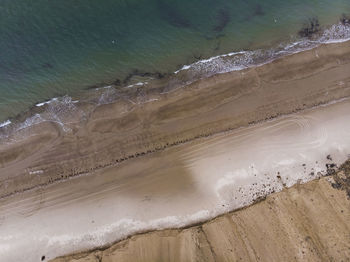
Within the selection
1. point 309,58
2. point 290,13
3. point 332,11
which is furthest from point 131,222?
point 332,11

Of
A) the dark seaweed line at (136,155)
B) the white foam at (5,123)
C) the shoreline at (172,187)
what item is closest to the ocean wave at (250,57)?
the dark seaweed line at (136,155)

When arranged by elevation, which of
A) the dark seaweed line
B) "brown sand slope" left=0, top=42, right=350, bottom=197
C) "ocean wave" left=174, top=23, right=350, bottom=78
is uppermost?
"ocean wave" left=174, top=23, right=350, bottom=78

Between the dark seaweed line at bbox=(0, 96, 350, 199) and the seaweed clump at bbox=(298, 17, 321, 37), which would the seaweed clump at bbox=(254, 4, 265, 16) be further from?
the dark seaweed line at bbox=(0, 96, 350, 199)

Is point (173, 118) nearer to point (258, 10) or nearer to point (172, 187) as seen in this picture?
point (172, 187)

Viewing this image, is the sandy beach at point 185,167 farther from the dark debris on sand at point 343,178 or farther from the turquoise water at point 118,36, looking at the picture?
the turquoise water at point 118,36

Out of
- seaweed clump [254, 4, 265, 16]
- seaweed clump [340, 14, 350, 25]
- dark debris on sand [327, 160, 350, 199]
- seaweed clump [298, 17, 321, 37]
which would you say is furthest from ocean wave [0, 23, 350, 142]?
dark debris on sand [327, 160, 350, 199]

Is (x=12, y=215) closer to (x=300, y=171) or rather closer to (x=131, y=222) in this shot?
(x=131, y=222)

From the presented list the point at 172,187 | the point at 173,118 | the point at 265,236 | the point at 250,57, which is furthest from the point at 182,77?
the point at 265,236
